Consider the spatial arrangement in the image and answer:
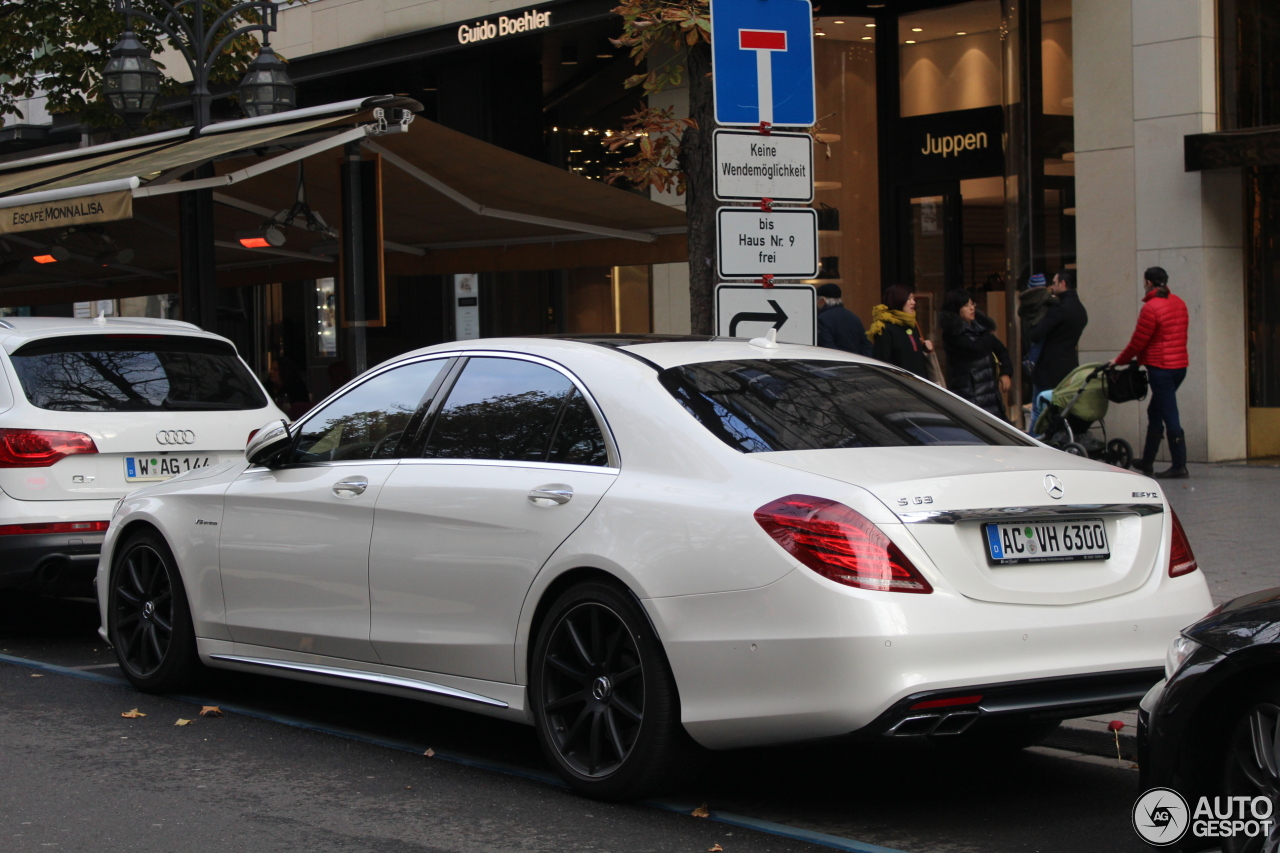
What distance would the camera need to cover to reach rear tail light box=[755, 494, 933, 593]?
15.0 ft

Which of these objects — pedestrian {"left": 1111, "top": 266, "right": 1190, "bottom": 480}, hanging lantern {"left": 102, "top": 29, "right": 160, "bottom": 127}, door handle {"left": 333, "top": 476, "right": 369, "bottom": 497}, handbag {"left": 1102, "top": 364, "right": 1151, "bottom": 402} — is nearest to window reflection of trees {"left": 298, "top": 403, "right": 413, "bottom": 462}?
door handle {"left": 333, "top": 476, "right": 369, "bottom": 497}

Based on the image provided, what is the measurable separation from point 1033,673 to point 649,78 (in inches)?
240

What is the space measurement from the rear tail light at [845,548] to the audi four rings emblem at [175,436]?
4.96 metres

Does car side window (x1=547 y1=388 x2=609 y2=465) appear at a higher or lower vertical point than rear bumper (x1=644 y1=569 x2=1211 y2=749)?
higher

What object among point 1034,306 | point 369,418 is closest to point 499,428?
point 369,418

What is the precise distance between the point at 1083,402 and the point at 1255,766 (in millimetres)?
10637

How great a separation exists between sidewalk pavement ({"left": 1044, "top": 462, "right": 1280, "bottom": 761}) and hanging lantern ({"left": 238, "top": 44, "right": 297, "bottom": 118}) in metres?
10.3

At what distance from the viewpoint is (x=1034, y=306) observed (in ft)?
51.7

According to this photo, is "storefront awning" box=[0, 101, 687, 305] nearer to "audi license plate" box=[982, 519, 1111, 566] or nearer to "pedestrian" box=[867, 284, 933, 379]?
"pedestrian" box=[867, 284, 933, 379]

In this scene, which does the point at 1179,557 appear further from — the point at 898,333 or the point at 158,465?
the point at 898,333

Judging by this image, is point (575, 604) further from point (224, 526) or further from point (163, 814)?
point (224, 526)

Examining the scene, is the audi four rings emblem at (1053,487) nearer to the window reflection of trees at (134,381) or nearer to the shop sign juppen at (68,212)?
the window reflection of trees at (134,381)

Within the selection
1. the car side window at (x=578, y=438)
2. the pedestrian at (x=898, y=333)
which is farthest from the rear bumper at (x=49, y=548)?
the pedestrian at (x=898, y=333)

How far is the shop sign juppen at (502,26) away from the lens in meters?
20.1
